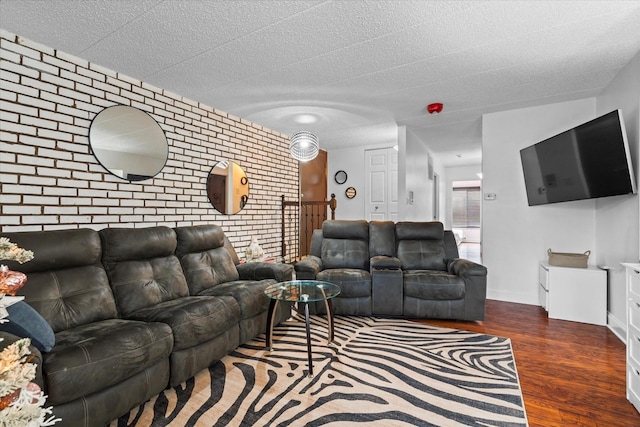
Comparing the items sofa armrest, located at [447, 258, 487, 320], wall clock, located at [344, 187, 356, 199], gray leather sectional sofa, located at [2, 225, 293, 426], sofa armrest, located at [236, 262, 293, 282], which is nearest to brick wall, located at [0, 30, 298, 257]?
gray leather sectional sofa, located at [2, 225, 293, 426]

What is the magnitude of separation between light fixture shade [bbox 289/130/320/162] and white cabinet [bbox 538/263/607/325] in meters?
2.93

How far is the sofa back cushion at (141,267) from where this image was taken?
7.44 ft

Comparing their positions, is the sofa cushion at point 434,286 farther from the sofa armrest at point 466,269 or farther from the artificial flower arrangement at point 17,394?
the artificial flower arrangement at point 17,394

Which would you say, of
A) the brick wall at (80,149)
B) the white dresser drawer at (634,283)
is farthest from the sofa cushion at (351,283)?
the white dresser drawer at (634,283)

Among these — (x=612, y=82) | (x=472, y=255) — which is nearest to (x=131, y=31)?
(x=612, y=82)

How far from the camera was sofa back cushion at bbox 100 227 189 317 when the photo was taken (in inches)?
89.3

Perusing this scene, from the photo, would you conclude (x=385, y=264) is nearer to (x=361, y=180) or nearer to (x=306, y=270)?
(x=306, y=270)

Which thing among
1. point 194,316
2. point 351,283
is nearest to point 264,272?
point 351,283

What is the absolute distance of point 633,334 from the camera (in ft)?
6.08

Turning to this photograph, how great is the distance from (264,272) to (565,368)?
2.55 metres

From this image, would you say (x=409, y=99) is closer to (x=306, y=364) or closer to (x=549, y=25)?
(x=549, y=25)

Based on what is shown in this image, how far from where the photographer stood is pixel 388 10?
195cm

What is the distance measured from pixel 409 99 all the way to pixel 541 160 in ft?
5.28

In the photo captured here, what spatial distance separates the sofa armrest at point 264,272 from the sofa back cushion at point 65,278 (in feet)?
3.99
